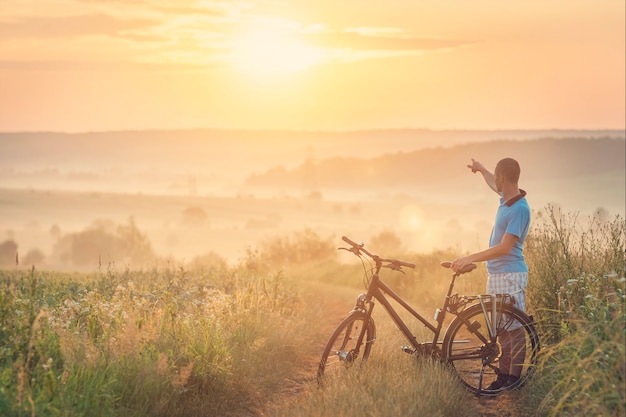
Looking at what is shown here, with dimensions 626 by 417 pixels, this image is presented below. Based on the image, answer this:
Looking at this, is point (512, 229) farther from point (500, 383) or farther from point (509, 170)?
point (500, 383)

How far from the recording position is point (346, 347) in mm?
8594

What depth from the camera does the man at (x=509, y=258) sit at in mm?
8266

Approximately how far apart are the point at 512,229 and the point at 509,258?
40 cm

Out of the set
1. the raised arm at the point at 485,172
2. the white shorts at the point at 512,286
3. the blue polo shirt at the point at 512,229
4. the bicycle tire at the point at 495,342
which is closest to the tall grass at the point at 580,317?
the bicycle tire at the point at 495,342

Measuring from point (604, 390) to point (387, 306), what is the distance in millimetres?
2903

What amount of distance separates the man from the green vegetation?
0.97 feet

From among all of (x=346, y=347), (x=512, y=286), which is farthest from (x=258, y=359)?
(x=512, y=286)

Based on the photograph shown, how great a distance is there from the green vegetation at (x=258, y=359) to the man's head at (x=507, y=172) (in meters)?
1.28

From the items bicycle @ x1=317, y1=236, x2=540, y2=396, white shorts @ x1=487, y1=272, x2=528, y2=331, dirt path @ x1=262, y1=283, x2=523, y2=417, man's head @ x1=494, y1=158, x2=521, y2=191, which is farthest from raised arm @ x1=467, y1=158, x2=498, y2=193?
dirt path @ x1=262, y1=283, x2=523, y2=417

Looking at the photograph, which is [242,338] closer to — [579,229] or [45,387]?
[45,387]

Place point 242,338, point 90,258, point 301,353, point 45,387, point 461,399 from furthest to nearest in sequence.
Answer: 1. point 90,258
2. point 301,353
3. point 242,338
4. point 461,399
5. point 45,387

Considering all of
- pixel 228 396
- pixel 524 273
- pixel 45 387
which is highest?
pixel 524 273

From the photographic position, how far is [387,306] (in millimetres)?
8469

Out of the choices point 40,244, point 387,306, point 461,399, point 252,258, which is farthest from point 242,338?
point 40,244
